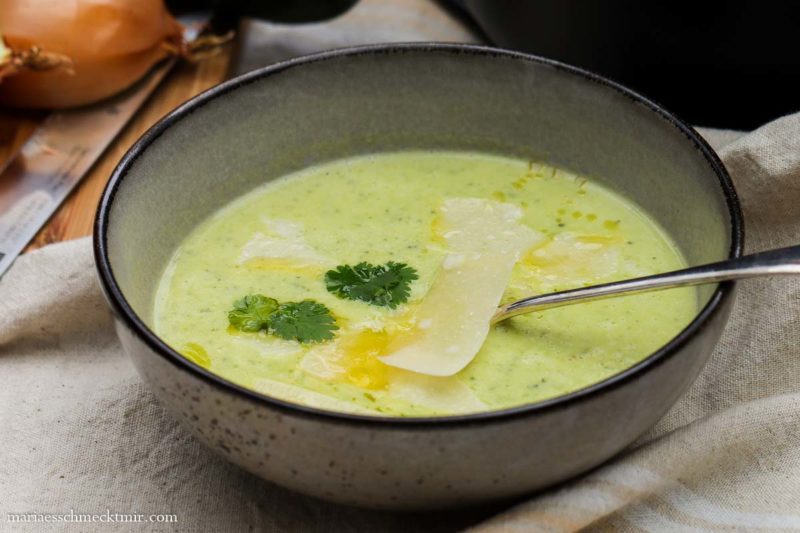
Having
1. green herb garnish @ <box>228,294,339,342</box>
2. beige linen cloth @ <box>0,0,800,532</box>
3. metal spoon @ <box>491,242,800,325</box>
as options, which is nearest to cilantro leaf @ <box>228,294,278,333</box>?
green herb garnish @ <box>228,294,339,342</box>

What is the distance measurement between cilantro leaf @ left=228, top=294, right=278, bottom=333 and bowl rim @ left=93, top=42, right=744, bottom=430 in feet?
0.83

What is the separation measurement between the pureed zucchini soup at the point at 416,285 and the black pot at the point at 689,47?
0.32 m

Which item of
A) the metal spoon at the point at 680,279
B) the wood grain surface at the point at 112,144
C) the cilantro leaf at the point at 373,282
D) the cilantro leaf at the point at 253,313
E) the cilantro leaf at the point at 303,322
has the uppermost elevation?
the metal spoon at the point at 680,279

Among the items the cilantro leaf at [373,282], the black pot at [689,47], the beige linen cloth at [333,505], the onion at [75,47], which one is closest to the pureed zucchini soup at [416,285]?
the cilantro leaf at [373,282]

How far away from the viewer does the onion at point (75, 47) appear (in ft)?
8.80

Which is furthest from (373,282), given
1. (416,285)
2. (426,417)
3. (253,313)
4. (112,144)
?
(112,144)

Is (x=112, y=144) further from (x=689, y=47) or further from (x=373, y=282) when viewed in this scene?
(x=689, y=47)

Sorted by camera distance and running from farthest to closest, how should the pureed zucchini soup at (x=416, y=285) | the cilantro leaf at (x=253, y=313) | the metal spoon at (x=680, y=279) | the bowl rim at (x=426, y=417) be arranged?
the cilantro leaf at (x=253, y=313)
the pureed zucchini soup at (x=416, y=285)
the metal spoon at (x=680, y=279)
the bowl rim at (x=426, y=417)

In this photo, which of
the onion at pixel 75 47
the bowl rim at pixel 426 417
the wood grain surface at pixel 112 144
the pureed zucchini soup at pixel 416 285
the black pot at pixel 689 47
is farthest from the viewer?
the onion at pixel 75 47

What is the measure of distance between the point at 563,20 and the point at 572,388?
3.48 feet

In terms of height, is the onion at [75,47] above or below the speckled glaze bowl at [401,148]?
below

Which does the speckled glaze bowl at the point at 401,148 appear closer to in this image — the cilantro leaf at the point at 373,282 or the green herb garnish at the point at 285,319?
the green herb garnish at the point at 285,319

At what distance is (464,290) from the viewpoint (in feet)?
6.00

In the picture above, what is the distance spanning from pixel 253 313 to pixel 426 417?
566 mm
